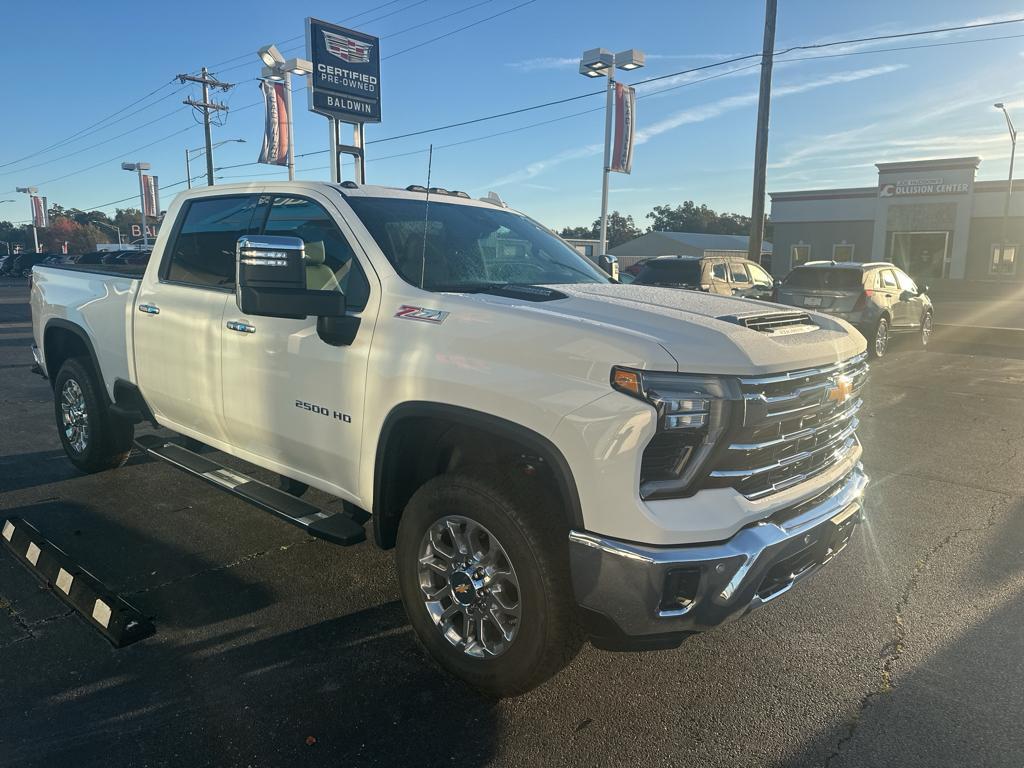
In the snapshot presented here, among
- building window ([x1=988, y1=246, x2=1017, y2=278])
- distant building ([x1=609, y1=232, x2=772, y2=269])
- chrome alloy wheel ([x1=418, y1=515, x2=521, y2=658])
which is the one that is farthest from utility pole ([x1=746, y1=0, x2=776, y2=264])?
distant building ([x1=609, y1=232, x2=772, y2=269])

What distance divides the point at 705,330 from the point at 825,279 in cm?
1191

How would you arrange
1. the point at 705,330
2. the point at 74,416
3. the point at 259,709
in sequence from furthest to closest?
the point at 74,416 < the point at 259,709 < the point at 705,330

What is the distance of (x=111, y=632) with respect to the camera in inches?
128

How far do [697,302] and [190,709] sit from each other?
2.65 meters

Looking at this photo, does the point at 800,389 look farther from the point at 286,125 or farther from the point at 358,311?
the point at 286,125

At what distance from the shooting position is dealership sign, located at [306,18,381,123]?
58.6 ft

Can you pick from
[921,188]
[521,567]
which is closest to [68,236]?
[921,188]

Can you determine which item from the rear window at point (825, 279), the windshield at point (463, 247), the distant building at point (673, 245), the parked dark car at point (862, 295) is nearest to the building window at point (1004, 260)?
the distant building at point (673, 245)

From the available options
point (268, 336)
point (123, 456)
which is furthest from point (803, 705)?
point (123, 456)

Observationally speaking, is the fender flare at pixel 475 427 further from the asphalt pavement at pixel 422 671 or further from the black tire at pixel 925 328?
the black tire at pixel 925 328

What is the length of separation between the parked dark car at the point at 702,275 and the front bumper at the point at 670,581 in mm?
11651

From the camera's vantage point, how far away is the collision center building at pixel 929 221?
38500 mm

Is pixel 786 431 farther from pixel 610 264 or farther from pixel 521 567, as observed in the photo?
pixel 610 264

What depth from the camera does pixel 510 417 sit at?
2.68 metres
